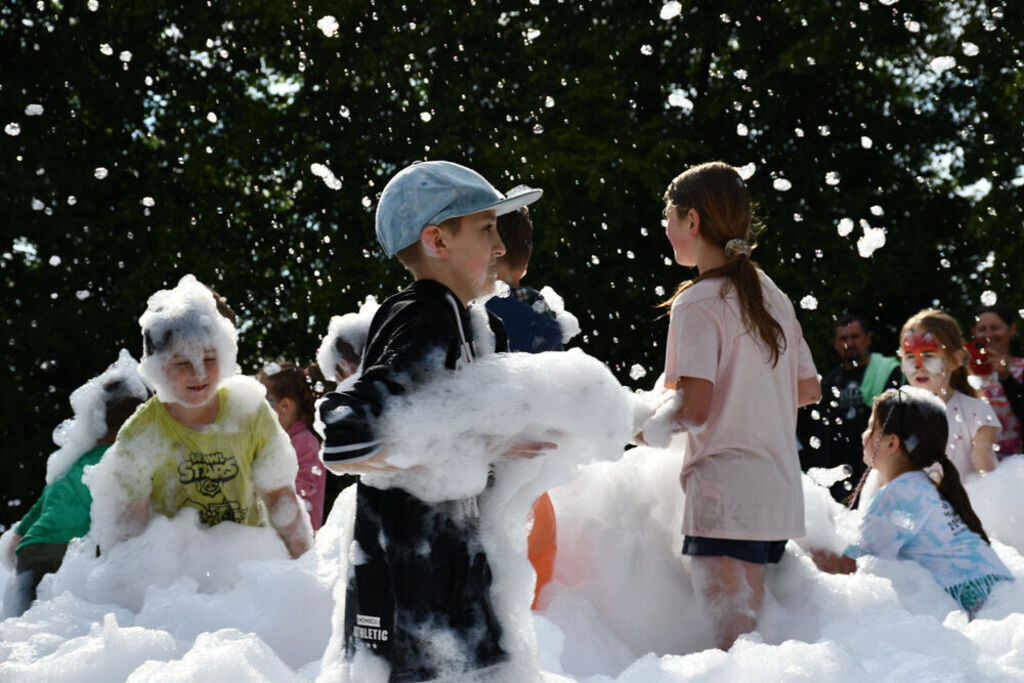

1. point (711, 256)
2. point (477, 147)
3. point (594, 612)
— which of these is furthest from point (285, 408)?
point (477, 147)

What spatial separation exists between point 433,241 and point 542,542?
1741 mm

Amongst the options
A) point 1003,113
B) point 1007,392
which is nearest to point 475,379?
point 1007,392

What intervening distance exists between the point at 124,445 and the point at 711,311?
2233mm

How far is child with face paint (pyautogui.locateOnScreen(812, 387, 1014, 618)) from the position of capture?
14.4 feet

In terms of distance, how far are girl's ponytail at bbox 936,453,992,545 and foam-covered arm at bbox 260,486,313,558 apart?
254 cm

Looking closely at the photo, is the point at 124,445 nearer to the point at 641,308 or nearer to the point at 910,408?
the point at 910,408

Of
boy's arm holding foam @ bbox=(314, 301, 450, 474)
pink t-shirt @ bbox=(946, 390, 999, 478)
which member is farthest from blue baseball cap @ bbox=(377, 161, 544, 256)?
pink t-shirt @ bbox=(946, 390, 999, 478)

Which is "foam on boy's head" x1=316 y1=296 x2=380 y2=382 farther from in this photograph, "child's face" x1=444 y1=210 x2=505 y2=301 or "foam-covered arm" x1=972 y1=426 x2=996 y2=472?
"foam-covered arm" x1=972 y1=426 x2=996 y2=472

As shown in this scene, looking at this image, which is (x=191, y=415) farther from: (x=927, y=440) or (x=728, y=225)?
(x=927, y=440)

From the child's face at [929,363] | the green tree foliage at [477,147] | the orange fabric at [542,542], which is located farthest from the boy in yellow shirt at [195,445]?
the green tree foliage at [477,147]

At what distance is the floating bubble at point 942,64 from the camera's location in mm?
10992

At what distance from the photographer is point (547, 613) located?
160 inches

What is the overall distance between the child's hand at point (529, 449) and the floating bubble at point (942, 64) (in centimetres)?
962

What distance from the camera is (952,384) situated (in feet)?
19.8
